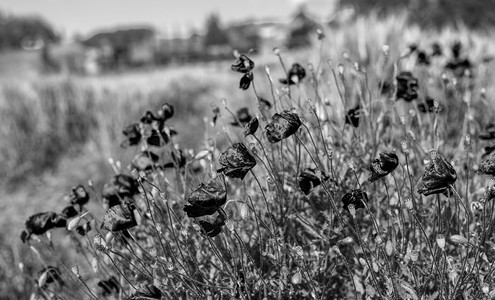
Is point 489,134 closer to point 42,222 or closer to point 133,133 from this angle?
point 133,133

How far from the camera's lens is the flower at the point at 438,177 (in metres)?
1.39

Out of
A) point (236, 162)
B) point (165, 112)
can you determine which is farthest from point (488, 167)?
point (165, 112)

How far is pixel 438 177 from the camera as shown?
140 cm

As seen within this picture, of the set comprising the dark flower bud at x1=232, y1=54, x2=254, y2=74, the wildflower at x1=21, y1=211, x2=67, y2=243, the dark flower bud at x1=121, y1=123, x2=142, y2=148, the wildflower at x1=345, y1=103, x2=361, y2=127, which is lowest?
the wildflower at x1=21, y1=211, x2=67, y2=243

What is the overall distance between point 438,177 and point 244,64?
881 mm

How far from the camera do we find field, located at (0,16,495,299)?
1669 mm

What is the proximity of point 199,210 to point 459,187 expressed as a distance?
141 centimetres

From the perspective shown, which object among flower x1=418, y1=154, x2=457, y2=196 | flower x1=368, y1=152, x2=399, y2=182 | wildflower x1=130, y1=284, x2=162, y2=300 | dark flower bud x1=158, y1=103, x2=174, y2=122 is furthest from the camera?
dark flower bud x1=158, y1=103, x2=174, y2=122

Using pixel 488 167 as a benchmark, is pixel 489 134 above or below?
below

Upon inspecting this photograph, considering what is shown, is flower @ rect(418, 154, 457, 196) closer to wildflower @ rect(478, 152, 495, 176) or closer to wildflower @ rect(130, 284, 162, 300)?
wildflower @ rect(478, 152, 495, 176)

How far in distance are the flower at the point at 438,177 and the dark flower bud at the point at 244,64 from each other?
824mm

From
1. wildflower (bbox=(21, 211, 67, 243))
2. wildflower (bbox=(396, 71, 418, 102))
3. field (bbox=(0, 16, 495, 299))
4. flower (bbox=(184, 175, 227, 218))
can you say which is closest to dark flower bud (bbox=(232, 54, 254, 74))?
field (bbox=(0, 16, 495, 299))

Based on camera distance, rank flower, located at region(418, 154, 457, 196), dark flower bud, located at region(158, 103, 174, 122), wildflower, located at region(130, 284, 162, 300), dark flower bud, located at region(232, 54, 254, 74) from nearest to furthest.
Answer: flower, located at region(418, 154, 457, 196) < wildflower, located at region(130, 284, 162, 300) < dark flower bud, located at region(232, 54, 254, 74) < dark flower bud, located at region(158, 103, 174, 122)

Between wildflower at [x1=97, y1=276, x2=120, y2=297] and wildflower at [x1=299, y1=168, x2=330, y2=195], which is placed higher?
wildflower at [x1=299, y1=168, x2=330, y2=195]
